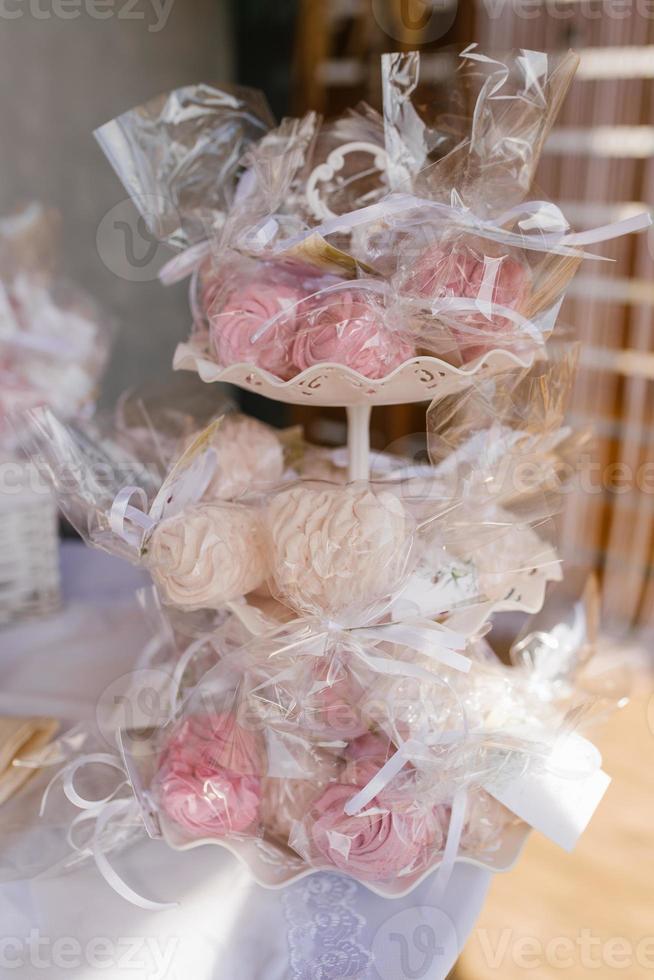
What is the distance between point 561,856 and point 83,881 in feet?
1.59

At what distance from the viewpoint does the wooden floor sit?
0.73 meters

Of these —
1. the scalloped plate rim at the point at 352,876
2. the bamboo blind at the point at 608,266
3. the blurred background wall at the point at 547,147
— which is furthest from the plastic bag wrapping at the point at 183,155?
the bamboo blind at the point at 608,266

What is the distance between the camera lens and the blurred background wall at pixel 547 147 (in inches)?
68.6

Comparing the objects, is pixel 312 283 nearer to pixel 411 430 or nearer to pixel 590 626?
pixel 590 626

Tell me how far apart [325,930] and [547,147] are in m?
1.73

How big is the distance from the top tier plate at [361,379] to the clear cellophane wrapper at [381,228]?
0.01m

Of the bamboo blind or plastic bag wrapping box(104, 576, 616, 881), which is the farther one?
the bamboo blind

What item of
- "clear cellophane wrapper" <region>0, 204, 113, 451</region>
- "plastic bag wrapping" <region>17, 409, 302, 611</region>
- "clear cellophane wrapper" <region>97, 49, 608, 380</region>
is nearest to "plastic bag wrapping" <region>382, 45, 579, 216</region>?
"clear cellophane wrapper" <region>97, 49, 608, 380</region>

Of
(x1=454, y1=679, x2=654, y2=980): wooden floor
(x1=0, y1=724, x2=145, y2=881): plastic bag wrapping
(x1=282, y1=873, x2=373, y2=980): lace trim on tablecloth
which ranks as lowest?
(x1=454, y1=679, x2=654, y2=980): wooden floor

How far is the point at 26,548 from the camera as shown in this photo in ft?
3.81

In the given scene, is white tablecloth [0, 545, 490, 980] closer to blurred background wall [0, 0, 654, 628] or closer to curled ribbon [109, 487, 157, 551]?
curled ribbon [109, 487, 157, 551]

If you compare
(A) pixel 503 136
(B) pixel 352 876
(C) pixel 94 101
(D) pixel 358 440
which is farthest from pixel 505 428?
(C) pixel 94 101

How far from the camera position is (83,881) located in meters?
0.71

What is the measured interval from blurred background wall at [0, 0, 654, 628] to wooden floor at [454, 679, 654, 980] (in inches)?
37.2
